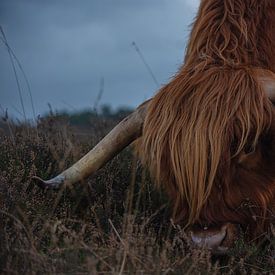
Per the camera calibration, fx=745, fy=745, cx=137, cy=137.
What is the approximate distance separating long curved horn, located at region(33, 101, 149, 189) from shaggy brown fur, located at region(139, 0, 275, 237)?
0.20 metres

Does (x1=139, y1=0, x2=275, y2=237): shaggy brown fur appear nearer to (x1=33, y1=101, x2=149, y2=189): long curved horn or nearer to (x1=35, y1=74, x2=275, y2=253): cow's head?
(x1=35, y1=74, x2=275, y2=253): cow's head

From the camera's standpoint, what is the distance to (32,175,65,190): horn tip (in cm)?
447

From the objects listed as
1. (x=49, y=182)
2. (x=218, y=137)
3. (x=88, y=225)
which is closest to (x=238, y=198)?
(x=218, y=137)

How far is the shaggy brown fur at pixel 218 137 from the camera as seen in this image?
4.13 metres

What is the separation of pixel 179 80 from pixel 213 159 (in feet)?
1.99

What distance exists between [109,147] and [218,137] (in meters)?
0.87

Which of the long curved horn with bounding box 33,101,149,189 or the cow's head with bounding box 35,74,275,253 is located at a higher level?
the long curved horn with bounding box 33,101,149,189

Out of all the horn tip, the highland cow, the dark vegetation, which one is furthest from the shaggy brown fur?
the horn tip

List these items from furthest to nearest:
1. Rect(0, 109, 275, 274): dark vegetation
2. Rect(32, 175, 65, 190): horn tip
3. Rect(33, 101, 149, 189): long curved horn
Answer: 1. Rect(33, 101, 149, 189): long curved horn
2. Rect(32, 175, 65, 190): horn tip
3. Rect(0, 109, 275, 274): dark vegetation

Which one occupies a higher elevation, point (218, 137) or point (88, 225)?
point (218, 137)

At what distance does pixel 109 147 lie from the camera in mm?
4715

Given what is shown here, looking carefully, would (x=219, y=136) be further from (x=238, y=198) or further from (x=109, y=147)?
(x=109, y=147)

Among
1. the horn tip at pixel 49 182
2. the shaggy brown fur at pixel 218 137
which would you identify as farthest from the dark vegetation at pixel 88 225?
the shaggy brown fur at pixel 218 137

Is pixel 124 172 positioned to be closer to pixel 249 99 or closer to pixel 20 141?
pixel 20 141
